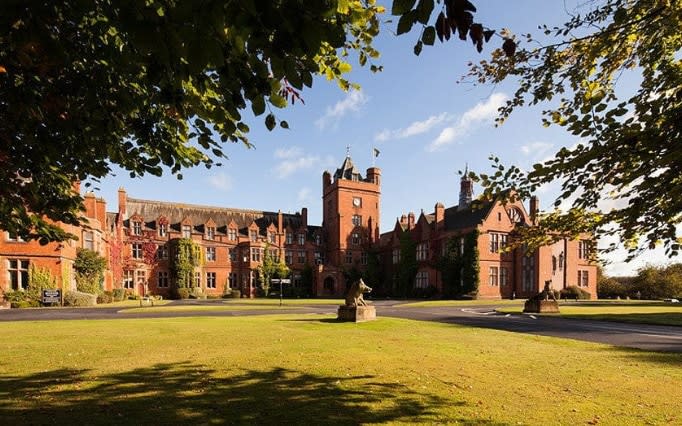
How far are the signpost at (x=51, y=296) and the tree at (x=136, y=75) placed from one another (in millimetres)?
25717

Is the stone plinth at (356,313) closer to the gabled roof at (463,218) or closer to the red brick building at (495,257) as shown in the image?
the red brick building at (495,257)

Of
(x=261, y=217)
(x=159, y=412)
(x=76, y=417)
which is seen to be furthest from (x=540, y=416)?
(x=261, y=217)

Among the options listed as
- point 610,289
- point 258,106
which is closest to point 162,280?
point 258,106

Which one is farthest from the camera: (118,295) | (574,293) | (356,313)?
(574,293)

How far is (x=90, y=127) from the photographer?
5.84 metres

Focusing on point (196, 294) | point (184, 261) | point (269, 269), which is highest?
point (184, 261)

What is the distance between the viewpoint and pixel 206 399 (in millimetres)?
5910

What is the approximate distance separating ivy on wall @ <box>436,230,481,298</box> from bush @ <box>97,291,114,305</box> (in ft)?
110

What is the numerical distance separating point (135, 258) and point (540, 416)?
51332mm

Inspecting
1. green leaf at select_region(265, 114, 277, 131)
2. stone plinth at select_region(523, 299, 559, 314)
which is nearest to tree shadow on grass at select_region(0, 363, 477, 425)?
green leaf at select_region(265, 114, 277, 131)

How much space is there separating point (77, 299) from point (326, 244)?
35.2 m

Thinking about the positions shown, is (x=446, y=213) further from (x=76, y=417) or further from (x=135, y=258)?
(x=76, y=417)

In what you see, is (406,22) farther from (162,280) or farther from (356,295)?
(162,280)

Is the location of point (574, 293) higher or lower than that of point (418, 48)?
lower
